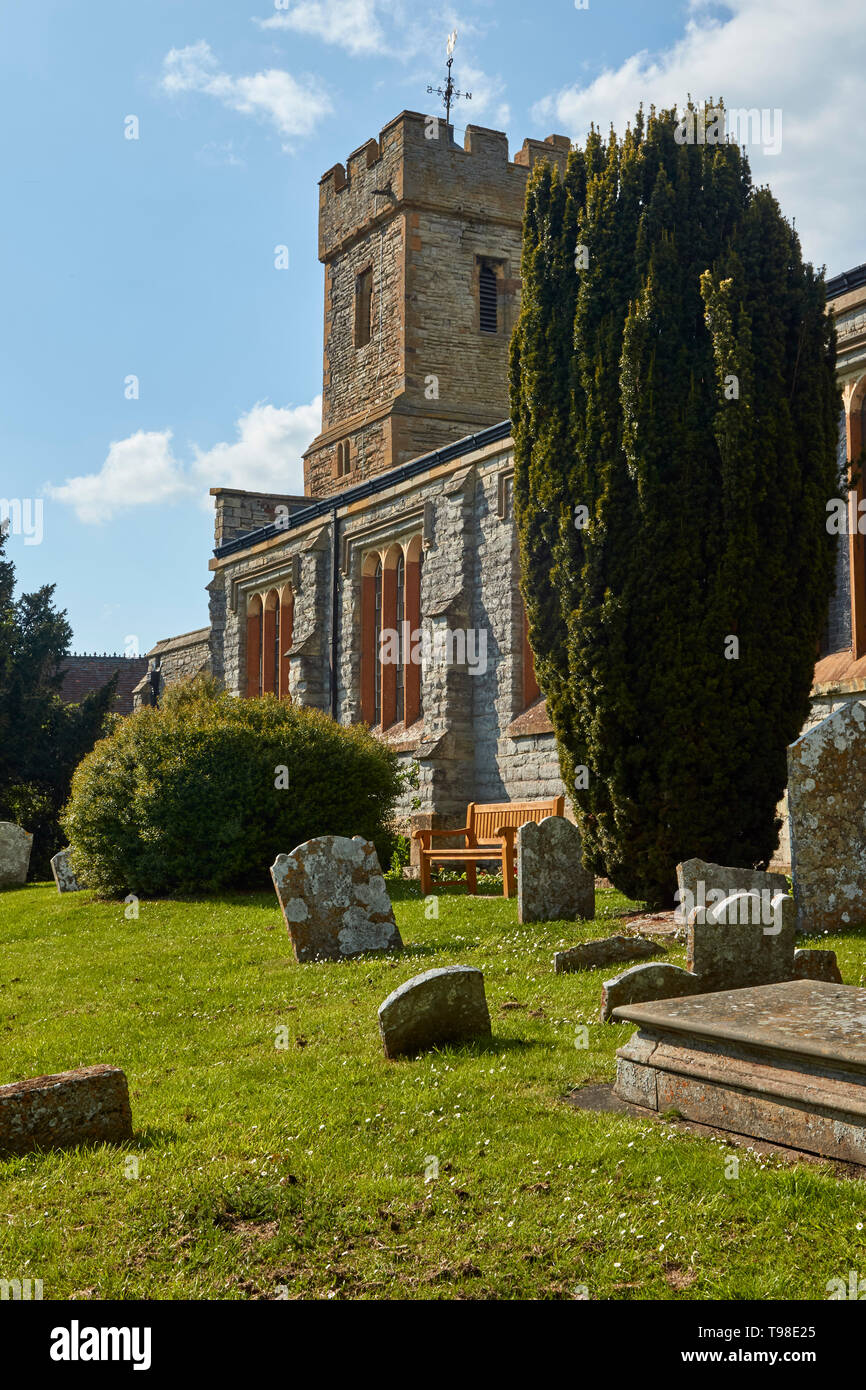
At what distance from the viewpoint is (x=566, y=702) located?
10750 mm

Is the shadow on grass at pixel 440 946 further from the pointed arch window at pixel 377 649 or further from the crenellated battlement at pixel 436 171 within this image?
the crenellated battlement at pixel 436 171

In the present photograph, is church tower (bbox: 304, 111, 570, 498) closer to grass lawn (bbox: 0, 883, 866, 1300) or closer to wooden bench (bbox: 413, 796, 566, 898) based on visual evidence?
wooden bench (bbox: 413, 796, 566, 898)

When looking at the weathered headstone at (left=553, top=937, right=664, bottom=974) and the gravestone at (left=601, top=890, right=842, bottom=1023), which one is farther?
the weathered headstone at (left=553, top=937, right=664, bottom=974)

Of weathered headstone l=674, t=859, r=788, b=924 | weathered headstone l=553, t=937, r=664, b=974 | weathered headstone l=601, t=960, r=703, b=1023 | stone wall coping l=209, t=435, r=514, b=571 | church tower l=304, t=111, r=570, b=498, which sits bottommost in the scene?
weathered headstone l=553, t=937, r=664, b=974

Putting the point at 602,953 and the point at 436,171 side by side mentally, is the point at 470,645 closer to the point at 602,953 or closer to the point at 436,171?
the point at 602,953

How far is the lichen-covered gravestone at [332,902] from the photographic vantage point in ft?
30.9

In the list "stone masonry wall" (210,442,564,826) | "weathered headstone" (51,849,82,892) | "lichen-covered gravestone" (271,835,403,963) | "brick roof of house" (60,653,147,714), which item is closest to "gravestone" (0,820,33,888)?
"weathered headstone" (51,849,82,892)

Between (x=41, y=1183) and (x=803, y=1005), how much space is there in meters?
3.13

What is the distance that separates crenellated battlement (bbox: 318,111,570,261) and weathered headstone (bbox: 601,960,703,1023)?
86.5ft

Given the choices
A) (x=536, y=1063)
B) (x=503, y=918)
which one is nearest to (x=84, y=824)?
(x=503, y=918)

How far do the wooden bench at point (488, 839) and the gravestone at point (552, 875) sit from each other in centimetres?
78

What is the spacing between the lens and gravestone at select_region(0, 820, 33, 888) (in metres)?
19.0

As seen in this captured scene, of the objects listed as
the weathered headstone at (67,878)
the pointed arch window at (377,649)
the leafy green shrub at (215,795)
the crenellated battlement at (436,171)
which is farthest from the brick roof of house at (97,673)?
the leafy green shrub at (215,795)
